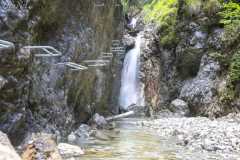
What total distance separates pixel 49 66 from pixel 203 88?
1226 cm

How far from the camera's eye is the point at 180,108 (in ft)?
70.0

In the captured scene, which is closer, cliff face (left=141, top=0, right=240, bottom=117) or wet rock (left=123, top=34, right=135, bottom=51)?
cliff face (left=141, top=0, right=240, bottom=117)

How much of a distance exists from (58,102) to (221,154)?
4761mm

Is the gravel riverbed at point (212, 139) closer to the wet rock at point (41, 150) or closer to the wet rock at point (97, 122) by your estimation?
the wet rock at point (97, 122)

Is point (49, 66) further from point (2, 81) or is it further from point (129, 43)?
point (129, 43)

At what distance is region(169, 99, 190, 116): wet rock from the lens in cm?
2117

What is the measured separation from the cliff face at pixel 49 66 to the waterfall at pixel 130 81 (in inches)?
381

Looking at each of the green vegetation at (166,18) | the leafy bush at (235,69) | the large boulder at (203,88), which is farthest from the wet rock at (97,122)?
the green vegetation at (166,18)

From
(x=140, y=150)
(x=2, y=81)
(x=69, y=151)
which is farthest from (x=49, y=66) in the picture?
(x=140, y=150)

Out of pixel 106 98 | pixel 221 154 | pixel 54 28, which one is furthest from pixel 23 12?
pixel 106 98

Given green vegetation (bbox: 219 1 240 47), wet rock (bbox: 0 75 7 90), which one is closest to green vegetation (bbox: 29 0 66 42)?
wet rock (bbox: 0 75 7 90)

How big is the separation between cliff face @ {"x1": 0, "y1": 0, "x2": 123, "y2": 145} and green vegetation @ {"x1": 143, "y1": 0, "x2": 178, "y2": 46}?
28.1 feet

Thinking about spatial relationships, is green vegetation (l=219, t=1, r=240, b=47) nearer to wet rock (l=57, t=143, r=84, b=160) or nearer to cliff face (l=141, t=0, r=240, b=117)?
cliff face (l=141, t=0, r=240, b=117)

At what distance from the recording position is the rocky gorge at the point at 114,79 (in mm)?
8082
